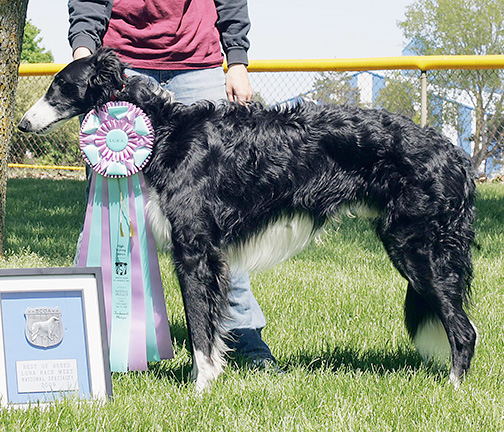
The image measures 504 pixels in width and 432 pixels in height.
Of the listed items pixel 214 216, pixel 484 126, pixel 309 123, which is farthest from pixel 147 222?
pixel 484 126

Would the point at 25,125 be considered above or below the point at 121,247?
above

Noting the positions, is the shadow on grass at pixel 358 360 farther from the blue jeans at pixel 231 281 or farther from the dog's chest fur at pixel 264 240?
the dog's chest fur at pixel 264 240

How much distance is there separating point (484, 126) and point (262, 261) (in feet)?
24.5

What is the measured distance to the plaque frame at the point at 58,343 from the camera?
2746mm

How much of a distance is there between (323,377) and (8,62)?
13.2 feet

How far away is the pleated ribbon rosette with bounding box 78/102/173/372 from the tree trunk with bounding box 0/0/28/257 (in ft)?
8.42

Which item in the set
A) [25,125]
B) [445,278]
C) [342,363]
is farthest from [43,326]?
[445,278]

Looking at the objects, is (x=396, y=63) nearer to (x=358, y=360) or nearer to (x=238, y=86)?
(x=238, y=86)

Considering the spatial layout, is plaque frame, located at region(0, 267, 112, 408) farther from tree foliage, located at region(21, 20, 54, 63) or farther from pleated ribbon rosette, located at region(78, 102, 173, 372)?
tree foliage, located at region(21, 20, 54, 63)

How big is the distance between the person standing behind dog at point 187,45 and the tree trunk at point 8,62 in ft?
8.08

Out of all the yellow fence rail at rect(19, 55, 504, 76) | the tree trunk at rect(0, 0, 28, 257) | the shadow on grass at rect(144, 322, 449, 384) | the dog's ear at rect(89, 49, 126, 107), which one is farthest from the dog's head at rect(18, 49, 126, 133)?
the yellow fence rail at rect(19, 55, 504, 76)

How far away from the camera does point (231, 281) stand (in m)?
3.57

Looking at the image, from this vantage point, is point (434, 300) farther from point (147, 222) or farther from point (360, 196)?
point (147, 222)

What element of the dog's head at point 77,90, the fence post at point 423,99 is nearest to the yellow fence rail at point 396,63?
the fence post at point 423,99
